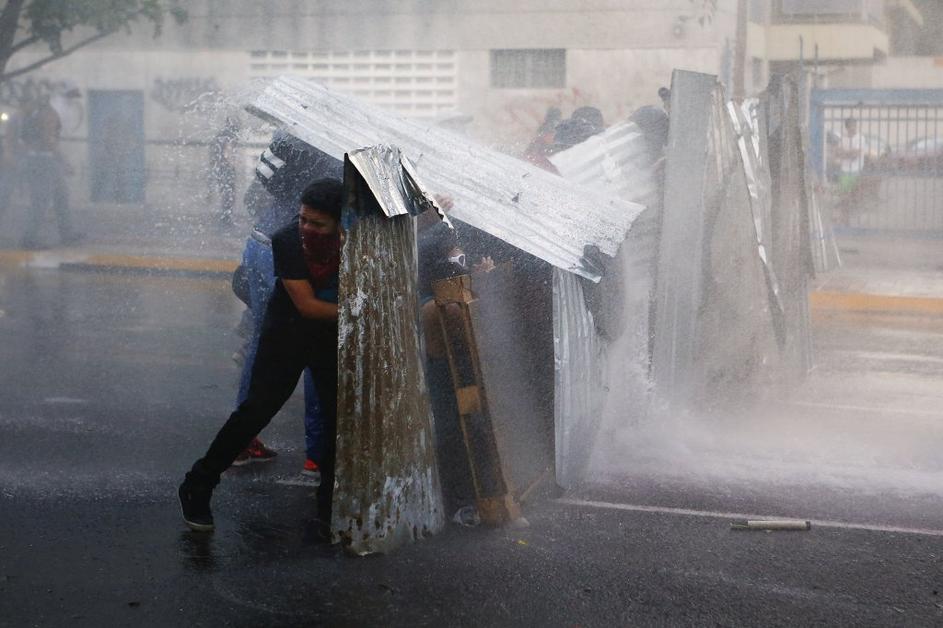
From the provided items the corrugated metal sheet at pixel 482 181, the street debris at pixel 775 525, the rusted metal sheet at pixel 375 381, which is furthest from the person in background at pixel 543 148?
the street debris at pixel 775 525

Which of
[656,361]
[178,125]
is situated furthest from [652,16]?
[656,361]

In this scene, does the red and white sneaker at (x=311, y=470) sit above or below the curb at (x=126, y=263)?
below

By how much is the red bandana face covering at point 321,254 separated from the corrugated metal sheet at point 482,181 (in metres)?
0.63

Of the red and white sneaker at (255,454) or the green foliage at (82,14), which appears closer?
the red and white sneaker at (255,454)

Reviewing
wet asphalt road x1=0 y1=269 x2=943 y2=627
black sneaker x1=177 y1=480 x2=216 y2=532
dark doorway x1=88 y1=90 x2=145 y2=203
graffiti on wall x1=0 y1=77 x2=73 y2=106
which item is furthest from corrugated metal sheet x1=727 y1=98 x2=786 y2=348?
graffiti on wall x1=0 y1=77 x2=73 y2=106

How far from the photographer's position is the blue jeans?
529 cm

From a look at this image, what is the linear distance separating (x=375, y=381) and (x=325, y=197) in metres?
0.68

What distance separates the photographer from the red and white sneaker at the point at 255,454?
18.5ft

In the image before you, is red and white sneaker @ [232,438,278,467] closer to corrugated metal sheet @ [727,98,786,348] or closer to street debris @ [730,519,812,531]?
street debris @ [730,519,812,531]

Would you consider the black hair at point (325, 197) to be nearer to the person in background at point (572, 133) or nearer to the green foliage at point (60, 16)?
the person in background at point (572, 133)

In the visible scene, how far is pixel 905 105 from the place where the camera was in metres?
14.4

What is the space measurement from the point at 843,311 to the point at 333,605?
26.1ft

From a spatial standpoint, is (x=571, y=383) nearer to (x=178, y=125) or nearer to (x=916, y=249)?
(x=916, y=249)

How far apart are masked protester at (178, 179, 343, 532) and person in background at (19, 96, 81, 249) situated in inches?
421
